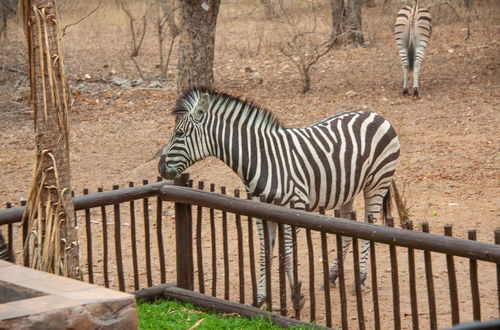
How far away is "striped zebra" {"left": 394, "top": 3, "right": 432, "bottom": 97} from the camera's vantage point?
15.2m

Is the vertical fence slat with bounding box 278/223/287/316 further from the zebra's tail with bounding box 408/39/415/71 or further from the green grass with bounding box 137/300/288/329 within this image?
the zebra's tail with bounding box 408/39/415/71

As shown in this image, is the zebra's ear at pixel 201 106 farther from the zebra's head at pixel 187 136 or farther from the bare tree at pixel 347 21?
the bare tree at pixel 347 21

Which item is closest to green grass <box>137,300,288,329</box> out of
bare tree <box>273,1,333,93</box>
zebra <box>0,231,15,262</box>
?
zebra <box>0,231,15,262</box>

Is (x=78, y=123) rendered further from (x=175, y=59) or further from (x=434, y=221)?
(x=434, y=221)

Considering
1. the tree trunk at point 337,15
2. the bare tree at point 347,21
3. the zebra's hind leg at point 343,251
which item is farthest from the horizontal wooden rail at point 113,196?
the bare tree at point 347,21

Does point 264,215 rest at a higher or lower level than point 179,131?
lower

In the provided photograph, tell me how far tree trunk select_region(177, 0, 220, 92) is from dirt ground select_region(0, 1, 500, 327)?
106 centimetres

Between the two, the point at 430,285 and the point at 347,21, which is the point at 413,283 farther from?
the point at 347,21

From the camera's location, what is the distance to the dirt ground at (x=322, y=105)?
10359 mm

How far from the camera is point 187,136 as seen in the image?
24.1ft

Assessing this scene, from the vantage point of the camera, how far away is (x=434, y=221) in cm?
898

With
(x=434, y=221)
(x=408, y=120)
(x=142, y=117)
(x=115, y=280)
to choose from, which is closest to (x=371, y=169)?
(x=434, y=221)

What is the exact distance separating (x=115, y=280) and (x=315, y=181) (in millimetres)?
2071

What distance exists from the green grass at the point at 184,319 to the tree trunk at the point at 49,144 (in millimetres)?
965
